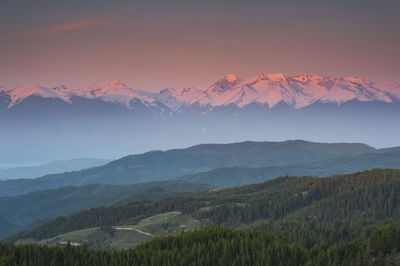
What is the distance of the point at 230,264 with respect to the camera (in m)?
156

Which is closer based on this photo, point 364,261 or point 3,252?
point 3,252

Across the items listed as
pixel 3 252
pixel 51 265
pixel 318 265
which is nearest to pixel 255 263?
pixel 318 265

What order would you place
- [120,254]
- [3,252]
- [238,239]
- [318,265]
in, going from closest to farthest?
[3,252]
[318,265]
[120,254]
[238,239]

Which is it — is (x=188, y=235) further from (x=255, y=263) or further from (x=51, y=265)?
(x=51, y=265)

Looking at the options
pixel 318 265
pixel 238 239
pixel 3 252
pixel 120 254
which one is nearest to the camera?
pixel 3 252

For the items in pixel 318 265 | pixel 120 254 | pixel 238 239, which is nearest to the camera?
pixel 318 265

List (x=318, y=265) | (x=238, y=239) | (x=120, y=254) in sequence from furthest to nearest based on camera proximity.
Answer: (x=238, y=239)
(x=120, y=254)
(x=318, y=265)

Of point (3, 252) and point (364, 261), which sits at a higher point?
point (3, 252)

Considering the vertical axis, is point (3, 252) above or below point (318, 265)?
above

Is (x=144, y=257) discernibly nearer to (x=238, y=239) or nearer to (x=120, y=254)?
(x=120, y=254)

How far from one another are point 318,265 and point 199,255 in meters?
38.2

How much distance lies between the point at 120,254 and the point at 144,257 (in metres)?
13.3

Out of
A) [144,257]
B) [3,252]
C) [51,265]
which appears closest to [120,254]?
[144,257]

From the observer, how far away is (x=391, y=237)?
180 m
